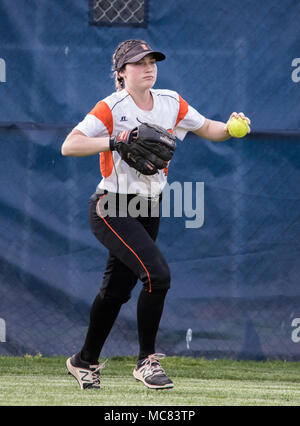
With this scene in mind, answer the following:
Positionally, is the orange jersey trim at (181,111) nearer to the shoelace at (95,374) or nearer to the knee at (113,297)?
the knee at (113,297)

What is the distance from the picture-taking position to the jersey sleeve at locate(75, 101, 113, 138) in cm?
375

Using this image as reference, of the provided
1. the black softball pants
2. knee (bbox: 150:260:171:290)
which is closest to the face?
the black softball pants

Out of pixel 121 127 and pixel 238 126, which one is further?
pixel 238 126

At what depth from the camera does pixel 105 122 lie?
12.4ft

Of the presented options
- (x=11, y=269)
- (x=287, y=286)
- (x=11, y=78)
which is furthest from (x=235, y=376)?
(x=11, y=78)

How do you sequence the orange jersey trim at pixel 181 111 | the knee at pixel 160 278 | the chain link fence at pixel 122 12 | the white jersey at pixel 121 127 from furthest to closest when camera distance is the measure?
1. the chain link fence at pixel 122 12
2. the orange jersey trim at pixel 181 111
3. the white jersey at pixel 121 127
4. the knee at pixel 160 278

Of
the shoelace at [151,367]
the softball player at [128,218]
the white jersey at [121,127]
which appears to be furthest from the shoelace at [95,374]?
the white jersey at [121,127]

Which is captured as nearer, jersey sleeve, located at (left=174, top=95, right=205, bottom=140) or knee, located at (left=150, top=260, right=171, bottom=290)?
knee, located at (left=150, top=260, right=171, bottom=290)

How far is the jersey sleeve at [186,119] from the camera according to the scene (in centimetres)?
405

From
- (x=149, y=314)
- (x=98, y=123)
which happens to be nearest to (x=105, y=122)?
(x=98, y=123)

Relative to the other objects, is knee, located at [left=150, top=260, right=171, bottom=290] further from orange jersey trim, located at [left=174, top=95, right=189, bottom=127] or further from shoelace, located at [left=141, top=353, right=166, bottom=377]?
orange jersey trim, located at [left=174, top=95, right=189, bottom=127]

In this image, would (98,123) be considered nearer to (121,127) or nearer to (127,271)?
(121,127)

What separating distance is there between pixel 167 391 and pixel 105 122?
1256 mm

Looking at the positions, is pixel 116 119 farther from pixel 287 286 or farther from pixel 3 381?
pixel 287 286
